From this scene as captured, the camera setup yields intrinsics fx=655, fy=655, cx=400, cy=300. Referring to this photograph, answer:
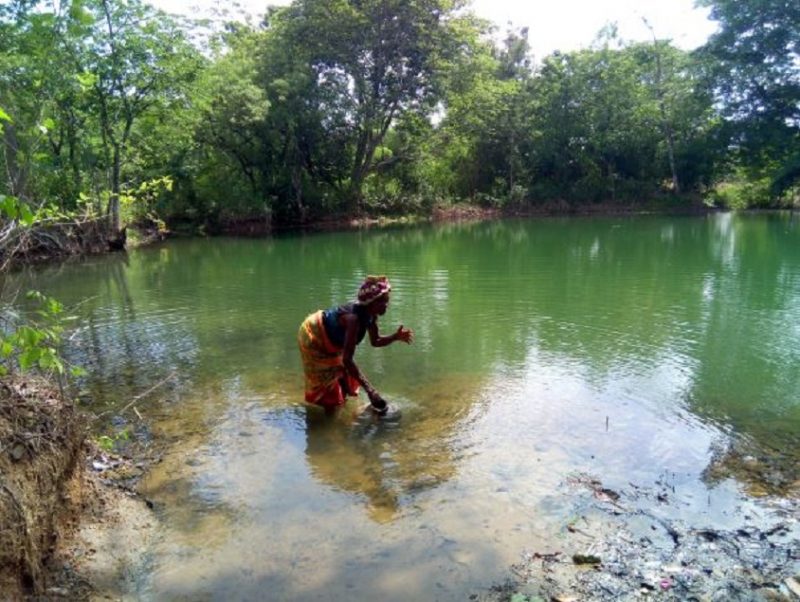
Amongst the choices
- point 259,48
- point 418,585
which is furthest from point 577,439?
point 259,48

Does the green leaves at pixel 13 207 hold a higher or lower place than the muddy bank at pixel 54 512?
higher

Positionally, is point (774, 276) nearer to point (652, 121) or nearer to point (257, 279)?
point (257, 279)

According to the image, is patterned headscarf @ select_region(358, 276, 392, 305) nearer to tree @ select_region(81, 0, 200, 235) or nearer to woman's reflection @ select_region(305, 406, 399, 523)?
woman's reflection @ select_region(305, 406, 399, 523)

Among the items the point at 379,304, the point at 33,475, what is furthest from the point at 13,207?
the point at 379,304

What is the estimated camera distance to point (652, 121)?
44312 millimetres

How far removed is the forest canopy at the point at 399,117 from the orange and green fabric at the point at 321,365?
1353cm

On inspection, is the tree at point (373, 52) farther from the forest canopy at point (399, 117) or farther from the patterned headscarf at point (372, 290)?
the patterned headscarf at point (372, 290)

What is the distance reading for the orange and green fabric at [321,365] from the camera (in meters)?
7.00

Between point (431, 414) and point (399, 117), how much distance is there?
3038cm

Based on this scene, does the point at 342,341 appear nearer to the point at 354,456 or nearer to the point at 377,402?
the point at 377,402

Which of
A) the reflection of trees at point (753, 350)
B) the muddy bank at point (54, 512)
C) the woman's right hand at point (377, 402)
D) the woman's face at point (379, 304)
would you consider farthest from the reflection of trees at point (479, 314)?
the muddy bank at point (54, 512)

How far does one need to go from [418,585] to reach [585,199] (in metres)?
43.7

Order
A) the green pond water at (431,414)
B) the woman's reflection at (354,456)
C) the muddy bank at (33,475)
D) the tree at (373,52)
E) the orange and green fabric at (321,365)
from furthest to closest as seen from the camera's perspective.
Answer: the tree at (373,52), the orange and green fabric at (321,365), the woman's reflection at (354,456), the green pond water at (431,414), the muddy bank at (33,475)

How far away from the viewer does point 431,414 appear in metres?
7.34
